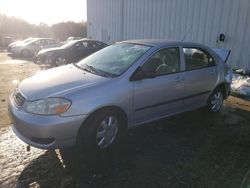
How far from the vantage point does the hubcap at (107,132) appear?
3.80m

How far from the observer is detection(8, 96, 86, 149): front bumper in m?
3.32

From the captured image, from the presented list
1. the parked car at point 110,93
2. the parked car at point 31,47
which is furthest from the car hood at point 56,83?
the parked car at point 31,47

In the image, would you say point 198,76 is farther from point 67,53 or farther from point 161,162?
point 67,53

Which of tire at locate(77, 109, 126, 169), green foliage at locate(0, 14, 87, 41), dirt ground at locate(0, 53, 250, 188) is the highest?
tire at locate(77, 109, 126, 169)

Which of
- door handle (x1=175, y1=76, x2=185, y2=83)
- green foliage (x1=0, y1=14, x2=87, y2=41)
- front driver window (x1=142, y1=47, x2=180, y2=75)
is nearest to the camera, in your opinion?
front driver window (x1=142, y1=47, x2=180, y2=75)

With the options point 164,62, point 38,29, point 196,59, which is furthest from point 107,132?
point 38,29

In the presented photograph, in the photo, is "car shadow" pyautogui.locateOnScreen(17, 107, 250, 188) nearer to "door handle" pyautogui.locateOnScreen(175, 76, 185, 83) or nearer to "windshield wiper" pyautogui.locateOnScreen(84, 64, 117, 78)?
"door handle" pyautogui.locateOnScreen(175, 76, 185, 83)

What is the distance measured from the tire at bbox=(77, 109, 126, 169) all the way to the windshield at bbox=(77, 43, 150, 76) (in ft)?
2.28

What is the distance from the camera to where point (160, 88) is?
438cm

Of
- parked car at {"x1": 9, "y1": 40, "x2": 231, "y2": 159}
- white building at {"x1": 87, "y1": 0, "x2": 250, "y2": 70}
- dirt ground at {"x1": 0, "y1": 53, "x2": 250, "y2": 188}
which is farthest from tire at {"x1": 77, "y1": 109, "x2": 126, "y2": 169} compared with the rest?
white building at {"x1": 87, "y1": 0, "x2": 250, "y2": 70}

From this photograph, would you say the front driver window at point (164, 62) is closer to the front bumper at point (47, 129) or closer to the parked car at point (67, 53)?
the front bumper at point (47, 129)

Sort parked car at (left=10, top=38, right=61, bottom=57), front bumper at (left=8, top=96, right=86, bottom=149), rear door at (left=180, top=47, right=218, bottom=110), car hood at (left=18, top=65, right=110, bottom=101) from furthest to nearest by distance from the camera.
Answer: parked car at (left=10, top=38, right=61, bottom=57) < rear door at (left=180, top=47, right=218, bottom=110) < car hood at (left=18, top=65, right=110, bottom=101) < front bumper at (left=8, top=96, right=86, bottom=149)

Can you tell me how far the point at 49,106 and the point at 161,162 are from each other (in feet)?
5.58

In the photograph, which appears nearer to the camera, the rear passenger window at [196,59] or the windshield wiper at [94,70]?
the windshield wiper at [94,70]
